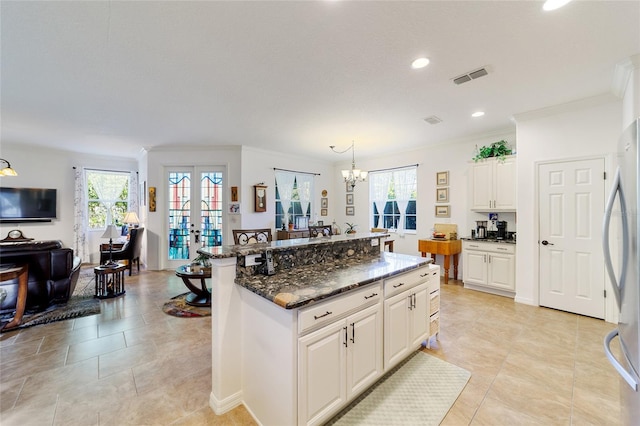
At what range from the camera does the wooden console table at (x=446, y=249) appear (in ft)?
15.4

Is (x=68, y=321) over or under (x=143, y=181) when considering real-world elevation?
under

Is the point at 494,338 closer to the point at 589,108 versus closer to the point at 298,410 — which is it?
the point at 298,410

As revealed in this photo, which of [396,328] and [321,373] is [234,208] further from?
[321,373]

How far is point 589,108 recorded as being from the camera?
3.26m

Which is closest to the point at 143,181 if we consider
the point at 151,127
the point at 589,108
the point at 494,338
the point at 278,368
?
the point at 151,127

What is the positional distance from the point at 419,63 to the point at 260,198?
4206mm

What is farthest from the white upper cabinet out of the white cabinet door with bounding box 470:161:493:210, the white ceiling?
the white ceiling

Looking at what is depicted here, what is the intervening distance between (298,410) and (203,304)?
2.66 metres

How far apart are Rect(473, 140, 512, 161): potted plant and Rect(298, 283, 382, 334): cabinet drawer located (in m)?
3.70

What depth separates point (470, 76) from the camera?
2.63 metres

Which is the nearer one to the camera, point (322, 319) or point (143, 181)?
point (322, 319)

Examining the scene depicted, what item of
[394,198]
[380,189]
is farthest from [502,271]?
[380,189]

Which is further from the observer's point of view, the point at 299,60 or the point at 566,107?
the point at 566,107

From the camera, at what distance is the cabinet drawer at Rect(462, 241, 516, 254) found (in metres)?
3.98
